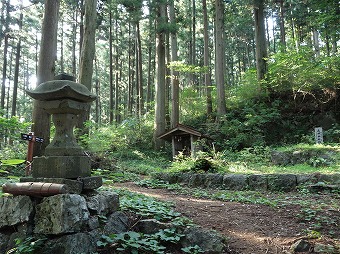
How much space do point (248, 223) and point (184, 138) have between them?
30.1ft

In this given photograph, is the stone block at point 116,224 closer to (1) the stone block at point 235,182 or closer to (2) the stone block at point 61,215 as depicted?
(2) the stone block at point 61,215

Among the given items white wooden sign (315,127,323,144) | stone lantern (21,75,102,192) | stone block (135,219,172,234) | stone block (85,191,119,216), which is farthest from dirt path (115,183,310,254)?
white wooden sign (315,127,323,144)

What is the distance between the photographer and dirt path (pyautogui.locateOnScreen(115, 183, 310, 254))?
3.73 metres

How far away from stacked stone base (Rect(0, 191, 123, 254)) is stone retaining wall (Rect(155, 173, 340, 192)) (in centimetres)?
475

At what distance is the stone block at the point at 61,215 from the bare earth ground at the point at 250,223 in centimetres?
198

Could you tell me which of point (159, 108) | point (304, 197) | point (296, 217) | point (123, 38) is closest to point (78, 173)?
point (296, 217)

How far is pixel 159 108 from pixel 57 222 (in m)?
12.8

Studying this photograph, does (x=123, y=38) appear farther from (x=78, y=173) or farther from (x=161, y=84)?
(x=78, y=173)

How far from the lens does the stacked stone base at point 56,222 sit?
315 cm

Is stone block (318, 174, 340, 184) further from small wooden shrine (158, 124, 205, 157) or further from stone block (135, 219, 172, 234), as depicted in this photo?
small wooden shrine (158, 124, 205, 157)

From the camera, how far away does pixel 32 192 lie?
340 centimetres

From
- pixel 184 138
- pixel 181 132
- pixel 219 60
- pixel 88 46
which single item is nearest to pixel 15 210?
pixel 88 46

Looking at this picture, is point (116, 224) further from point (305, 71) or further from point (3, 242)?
point (305, 71)

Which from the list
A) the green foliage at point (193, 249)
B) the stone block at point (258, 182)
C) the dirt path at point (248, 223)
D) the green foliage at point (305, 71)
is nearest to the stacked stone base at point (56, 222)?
the green foliage at point (193, 249)
